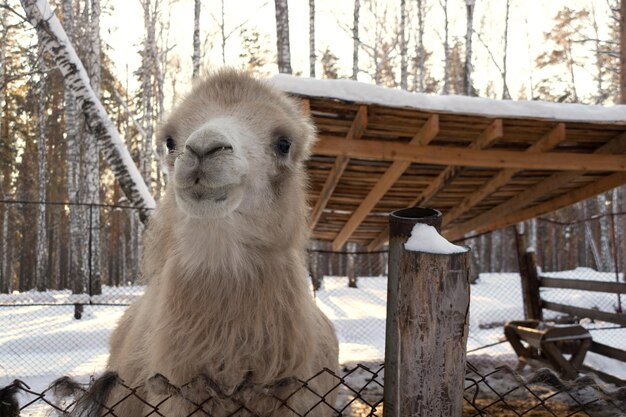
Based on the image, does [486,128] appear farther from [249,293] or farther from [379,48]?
[379,48]

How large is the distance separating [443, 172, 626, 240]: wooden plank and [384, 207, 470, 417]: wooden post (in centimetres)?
590

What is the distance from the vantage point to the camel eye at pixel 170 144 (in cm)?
227

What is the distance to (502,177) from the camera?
20.5 feet

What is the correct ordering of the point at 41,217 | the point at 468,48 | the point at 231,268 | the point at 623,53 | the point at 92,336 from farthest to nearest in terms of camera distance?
the point at 41,217
the point at 468,48
the point at 623,53
the point at 92,336
the point at 231,268

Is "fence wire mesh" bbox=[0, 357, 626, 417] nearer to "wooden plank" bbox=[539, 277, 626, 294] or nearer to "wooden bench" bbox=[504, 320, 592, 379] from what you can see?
"wooden bench" bbox=[504, 320, 592, 379]

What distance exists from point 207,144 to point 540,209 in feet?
23.3

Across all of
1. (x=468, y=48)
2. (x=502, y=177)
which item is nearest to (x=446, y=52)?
(x=468, y=48)

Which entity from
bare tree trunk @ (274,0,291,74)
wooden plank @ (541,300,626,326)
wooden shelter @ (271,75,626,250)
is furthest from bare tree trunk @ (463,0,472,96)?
wooden plank @ (541,300,626,326)

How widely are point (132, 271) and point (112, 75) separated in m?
9.26

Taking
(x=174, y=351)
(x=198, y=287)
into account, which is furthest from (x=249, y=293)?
(x=174, y=351)

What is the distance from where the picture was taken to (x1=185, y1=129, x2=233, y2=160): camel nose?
1692mm

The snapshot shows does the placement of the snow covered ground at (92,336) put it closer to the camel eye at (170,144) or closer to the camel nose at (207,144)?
the camel eye at (170,144)

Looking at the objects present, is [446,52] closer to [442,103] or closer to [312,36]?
[312,36]

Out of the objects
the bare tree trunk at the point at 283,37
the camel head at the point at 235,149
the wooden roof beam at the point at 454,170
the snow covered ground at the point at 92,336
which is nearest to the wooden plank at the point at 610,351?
the snow covered ground at the point at 92,336
